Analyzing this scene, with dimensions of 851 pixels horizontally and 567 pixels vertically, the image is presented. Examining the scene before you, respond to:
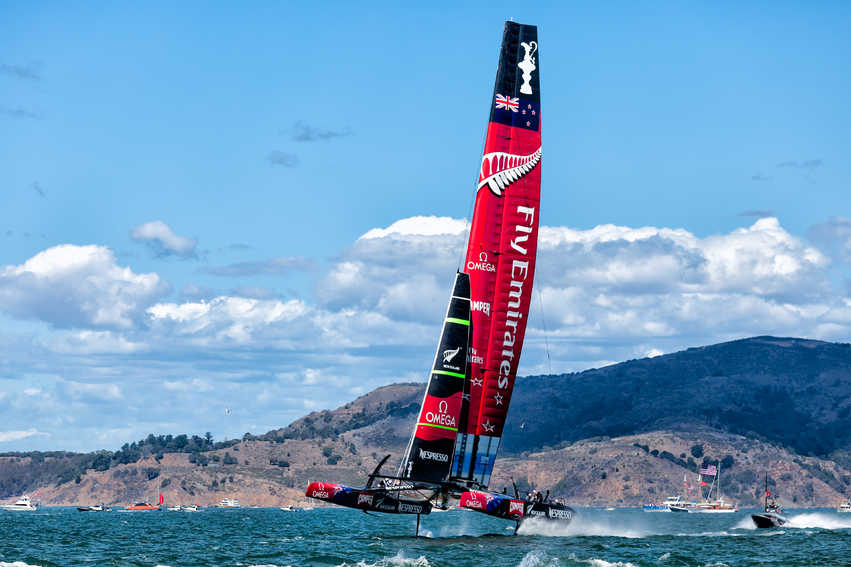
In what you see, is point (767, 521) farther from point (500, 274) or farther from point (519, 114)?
point (519, 114)

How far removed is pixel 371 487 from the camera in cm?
6197

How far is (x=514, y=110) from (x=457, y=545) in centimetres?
2399

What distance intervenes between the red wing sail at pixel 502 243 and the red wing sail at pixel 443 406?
3.95 meters

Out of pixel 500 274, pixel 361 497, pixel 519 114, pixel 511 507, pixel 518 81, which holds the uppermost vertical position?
pixel 518 81

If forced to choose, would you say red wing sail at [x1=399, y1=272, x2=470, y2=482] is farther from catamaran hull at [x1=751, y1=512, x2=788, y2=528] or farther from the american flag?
catamaran hull at [x1=751, y1=512, x2=788, y2=528]

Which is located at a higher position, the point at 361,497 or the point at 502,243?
the point at 502,243

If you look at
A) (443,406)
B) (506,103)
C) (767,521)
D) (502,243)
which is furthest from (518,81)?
(767,521)

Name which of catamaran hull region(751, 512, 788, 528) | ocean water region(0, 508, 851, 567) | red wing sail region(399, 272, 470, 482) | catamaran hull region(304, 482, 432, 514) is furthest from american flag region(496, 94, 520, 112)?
catamaran hull region(751, 512, 788, 528)

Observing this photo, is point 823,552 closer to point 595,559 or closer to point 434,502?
point 595,559

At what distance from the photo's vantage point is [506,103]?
222 ft

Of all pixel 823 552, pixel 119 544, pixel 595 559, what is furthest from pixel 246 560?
pixel 823 552

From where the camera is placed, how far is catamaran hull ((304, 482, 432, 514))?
59812mm

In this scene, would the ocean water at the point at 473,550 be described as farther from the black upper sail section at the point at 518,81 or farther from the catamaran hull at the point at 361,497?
the black upper sail section at the point at 518,81

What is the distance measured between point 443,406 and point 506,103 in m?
17.3
